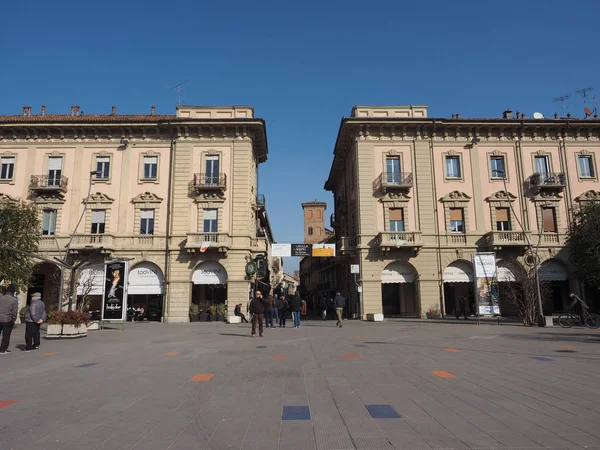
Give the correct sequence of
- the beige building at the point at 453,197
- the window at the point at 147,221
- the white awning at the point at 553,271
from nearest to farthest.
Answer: the beige building at the point at 453,197
the white awning at the point at 553,271
the window at the point at 147,221

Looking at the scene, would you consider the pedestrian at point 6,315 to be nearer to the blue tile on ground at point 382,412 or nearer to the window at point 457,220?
the blue tile on ground at point 382,412

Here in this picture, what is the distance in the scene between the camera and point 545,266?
2873 centimetres

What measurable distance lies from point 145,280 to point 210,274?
426cm

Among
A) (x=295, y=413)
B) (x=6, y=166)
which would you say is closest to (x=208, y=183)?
(x=6, y=166)

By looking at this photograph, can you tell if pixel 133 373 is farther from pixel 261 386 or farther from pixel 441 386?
pixel 441 386

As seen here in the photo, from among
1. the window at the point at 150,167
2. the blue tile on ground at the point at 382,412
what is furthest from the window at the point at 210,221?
the blue tile on ground at the point at 382,412

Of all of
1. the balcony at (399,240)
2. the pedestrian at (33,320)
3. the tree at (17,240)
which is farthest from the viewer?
the balcony at (399,240)

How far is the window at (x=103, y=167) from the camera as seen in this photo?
1155 inches

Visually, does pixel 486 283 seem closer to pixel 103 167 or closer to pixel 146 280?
pixel 146 280

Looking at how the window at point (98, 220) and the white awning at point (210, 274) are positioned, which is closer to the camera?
the white awning at point (210, 274)

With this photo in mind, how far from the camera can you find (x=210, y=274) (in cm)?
2828

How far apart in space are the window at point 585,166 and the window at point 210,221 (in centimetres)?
2530

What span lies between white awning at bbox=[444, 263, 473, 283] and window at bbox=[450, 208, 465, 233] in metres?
2.37

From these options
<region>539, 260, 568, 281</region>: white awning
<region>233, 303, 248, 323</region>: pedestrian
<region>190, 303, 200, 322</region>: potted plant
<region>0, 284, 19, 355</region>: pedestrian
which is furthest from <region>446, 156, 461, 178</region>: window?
<region>0, 284, 19, 355</region>: pedestrian
